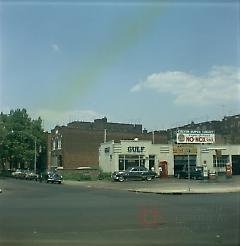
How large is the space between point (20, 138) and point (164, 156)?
37.7m

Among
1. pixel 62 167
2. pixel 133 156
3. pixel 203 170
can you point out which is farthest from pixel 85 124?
pixel 203 170

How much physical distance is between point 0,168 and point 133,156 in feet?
160

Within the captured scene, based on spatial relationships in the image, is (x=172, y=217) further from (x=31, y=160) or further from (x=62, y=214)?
(x=31, y=160)

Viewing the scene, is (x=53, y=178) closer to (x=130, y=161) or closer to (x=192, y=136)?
(x=130, y=161)

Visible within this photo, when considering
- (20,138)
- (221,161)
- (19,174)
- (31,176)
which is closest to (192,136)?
(221,161)

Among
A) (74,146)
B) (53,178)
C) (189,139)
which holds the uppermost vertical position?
(189,139)

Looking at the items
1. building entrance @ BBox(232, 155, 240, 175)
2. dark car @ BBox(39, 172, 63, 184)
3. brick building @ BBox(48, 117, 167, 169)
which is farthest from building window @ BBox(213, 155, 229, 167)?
dark car @ BBox(39, 172, 63, 184)

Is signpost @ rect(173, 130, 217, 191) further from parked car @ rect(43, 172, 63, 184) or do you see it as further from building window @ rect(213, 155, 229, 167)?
parked car @ rect(43, 172, 63, 184)

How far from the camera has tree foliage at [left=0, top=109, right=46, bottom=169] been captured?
98.5 m

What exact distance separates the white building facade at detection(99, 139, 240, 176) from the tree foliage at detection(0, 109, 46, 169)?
27307 millimetres

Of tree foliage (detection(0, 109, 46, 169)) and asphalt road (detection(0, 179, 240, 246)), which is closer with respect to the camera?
asphalt road (detection(0, 179, 240, 246))

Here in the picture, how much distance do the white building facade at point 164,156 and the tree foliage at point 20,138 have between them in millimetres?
27307

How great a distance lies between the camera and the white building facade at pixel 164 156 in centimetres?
7056

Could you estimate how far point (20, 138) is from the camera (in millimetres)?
100000
